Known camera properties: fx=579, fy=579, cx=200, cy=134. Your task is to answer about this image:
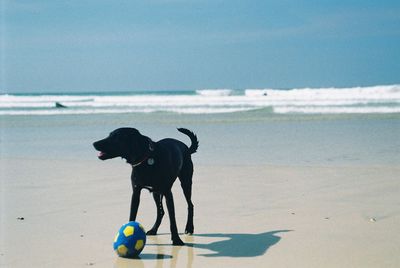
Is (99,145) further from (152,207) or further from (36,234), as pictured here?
(152,207)

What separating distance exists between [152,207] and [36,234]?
5.35 ft

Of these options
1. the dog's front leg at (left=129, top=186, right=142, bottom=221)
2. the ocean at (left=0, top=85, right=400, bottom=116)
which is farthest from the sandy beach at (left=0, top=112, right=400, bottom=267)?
the ocean at (left=0, top=85, right=400, bottom=116)

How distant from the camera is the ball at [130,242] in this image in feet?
15.8

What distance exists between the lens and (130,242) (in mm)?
4805

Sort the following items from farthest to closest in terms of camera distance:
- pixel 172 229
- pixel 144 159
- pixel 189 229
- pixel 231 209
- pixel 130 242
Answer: pixel 231 209 → pixel 189 229 → pixel 172 229 → pixel 144 159 → pixel 130 242

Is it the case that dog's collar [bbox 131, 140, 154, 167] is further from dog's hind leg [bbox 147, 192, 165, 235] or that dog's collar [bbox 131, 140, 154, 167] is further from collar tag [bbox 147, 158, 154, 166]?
dog's hind leg [bbox 147, 192, 165, 235]

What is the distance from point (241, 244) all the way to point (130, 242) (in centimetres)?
107

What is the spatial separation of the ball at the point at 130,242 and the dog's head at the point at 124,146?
600 millimetres

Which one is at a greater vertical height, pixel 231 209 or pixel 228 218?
pixel 231 209

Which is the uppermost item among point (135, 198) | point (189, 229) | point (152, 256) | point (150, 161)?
point (150, 161)

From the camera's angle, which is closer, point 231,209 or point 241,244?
point 241,244

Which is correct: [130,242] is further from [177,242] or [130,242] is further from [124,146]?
[124,146]

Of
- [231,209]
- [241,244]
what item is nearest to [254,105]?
[231,209]

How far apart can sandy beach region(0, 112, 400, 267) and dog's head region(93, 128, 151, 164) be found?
853 millimetres
